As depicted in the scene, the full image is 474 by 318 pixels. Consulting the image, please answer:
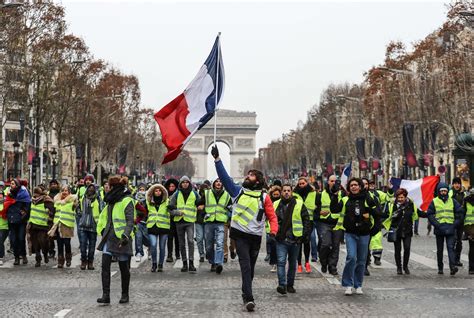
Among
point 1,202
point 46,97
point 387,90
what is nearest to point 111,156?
point 387,90

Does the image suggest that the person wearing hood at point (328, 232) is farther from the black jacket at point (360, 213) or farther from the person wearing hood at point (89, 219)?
the person wearing hood at point (89, 219)

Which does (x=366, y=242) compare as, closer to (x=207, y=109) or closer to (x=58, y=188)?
(x=207, y=109)

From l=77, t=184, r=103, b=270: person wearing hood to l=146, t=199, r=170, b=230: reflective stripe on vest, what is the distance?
93cm

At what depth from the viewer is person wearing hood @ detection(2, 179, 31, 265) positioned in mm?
21656

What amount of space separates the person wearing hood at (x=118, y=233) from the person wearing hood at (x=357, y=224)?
3.09 meters

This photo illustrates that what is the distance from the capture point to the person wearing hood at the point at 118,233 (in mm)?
14484

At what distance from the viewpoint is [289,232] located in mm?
15867

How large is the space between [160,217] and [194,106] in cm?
263

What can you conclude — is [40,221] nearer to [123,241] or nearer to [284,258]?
[284,258]

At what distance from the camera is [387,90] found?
234 ft

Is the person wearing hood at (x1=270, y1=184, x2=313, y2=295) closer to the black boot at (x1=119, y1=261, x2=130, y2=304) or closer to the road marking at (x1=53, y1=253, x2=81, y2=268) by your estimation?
the black boot at (x1=119, y1=261, x2=130, y2=304)

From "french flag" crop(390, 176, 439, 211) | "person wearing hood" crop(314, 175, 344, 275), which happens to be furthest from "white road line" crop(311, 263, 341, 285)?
"french flag" crop(390, 176, 439, 211)

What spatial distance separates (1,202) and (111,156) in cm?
6929

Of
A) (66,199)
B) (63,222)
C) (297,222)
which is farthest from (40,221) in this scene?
(297,222)
